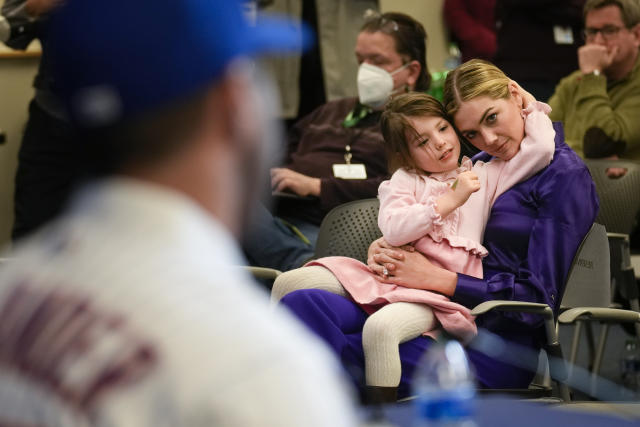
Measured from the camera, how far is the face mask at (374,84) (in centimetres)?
382

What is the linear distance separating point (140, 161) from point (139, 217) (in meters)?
0.05

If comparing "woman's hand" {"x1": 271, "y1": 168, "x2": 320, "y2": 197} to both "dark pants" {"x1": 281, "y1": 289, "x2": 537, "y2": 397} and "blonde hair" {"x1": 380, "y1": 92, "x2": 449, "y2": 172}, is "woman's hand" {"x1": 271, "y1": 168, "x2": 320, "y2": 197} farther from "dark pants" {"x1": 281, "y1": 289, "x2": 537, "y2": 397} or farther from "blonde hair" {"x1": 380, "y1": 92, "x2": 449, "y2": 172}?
"dark pants" {"x1": 281, "y1": 289, "x2": 537, "y2": 397}

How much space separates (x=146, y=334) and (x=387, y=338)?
1.78 m

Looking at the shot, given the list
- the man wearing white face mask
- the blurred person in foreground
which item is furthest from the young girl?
the blurred person in foreground

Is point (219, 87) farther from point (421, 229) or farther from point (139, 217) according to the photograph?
point (421, 229)

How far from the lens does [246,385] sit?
2.21ft

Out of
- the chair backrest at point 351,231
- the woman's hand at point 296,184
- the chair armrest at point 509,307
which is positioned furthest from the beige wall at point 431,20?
the chair armrest at point 509,307

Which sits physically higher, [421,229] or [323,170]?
[421,229]

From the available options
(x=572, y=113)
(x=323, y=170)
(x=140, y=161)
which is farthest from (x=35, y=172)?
(x=140, y=161)

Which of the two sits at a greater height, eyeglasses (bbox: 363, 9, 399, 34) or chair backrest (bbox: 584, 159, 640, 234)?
eyeglasses (bbox: 363, 9, 399, 34)

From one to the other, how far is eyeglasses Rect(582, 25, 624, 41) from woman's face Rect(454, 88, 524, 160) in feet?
6.29

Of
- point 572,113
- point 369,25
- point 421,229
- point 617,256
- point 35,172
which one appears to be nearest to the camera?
point 421,229

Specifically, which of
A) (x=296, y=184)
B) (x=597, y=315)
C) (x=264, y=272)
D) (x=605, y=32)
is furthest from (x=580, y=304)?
(x=605, y=32)

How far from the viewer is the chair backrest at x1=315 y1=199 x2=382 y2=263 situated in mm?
3072
